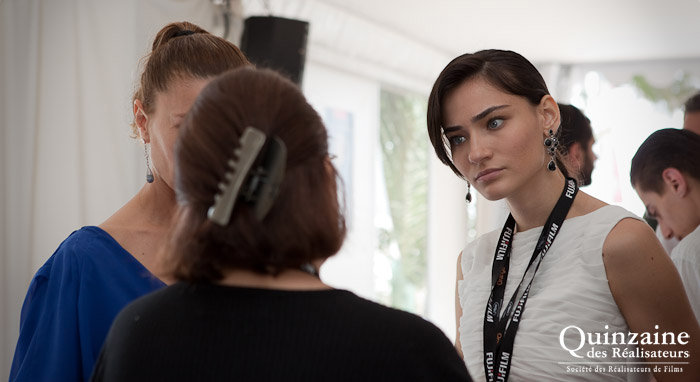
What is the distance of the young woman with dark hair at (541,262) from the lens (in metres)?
1.57

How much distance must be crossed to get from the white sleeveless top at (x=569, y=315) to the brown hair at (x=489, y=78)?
0.37m

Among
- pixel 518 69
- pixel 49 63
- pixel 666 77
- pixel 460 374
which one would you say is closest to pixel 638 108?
pixel 666 77

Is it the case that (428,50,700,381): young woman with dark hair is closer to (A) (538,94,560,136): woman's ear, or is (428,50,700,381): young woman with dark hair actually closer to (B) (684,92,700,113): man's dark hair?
(A) (538,94,560,136): woman's ear

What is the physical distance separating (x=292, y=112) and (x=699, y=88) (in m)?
1.91

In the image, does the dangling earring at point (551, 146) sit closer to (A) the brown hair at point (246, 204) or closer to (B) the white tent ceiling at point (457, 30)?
(A) the brown hair at point (246, 204)

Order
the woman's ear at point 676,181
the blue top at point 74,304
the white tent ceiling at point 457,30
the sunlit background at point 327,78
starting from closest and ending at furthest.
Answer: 1. the blue top at point 74,304
2. the woman's ear at point 676,181
3. the sunlit background at point 327,78
4. the white tent ceiling at point 457,30

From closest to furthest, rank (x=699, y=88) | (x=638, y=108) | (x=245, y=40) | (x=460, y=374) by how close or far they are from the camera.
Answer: (x=460, y=374)
(x=699, y=88)
(x=638, y=108)
(x=245, y=40)

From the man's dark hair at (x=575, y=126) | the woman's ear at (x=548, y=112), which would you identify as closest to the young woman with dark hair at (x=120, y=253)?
the woman's ear at (x=548, y=112)

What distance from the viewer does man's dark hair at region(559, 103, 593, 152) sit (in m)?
2.43

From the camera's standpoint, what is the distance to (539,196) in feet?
5.77

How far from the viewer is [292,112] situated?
89 centimetres

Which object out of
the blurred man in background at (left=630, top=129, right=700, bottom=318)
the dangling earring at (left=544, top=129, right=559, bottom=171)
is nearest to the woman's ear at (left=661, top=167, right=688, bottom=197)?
the blurred man in background at (left=630, top=129, right=700, bottom=318)

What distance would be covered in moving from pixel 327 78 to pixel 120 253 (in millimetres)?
4093

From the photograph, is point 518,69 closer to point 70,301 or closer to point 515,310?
point 515,310
